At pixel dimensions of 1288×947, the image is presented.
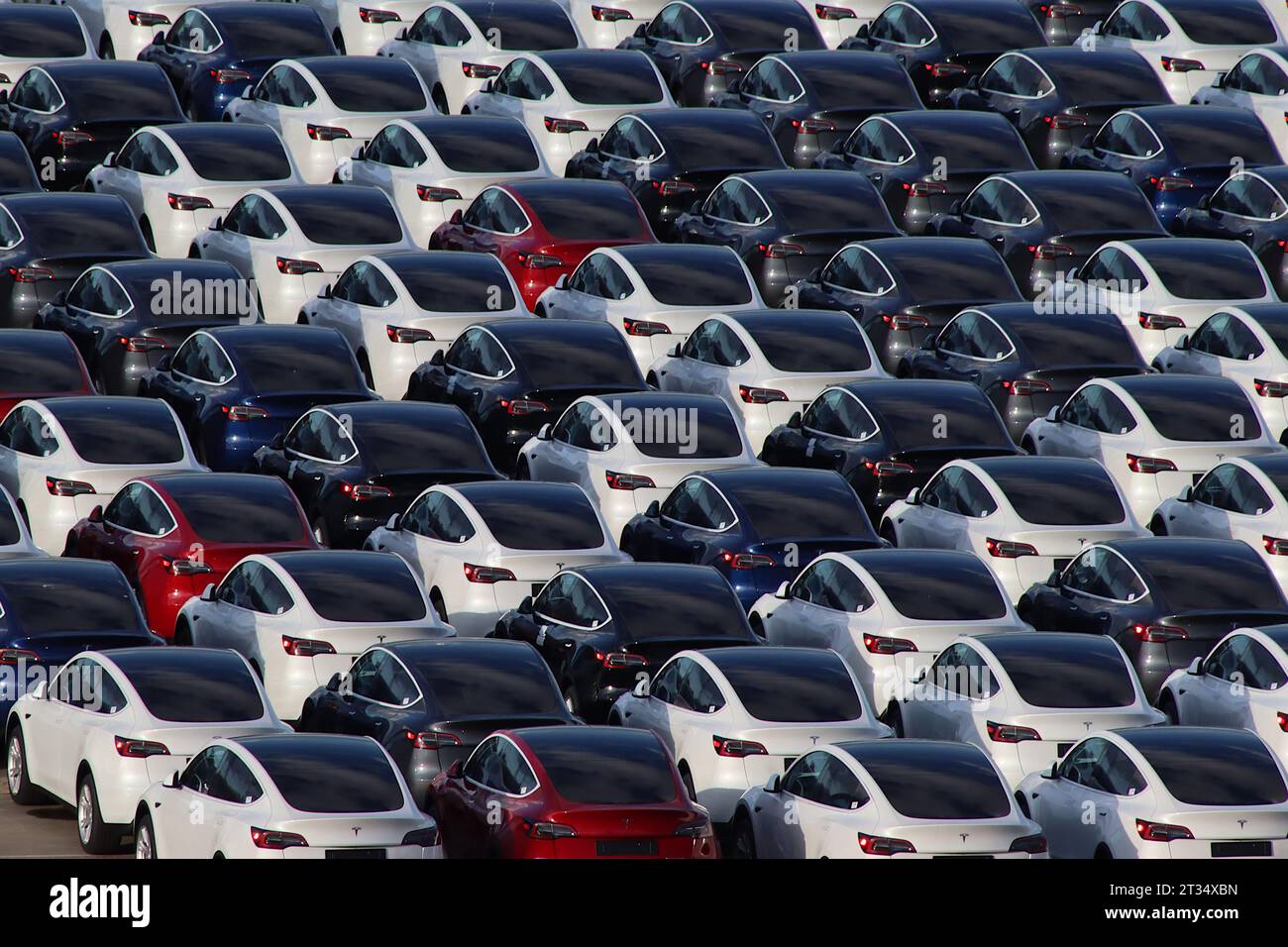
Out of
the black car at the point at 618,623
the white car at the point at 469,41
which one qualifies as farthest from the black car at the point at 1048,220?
the black car at the point at 618,623

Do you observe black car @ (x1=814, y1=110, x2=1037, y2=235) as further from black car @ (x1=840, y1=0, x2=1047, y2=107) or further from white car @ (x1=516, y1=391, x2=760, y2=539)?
white car @ (x1=516, y1=391, x2=760, y2=539)

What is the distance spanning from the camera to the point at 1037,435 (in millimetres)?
28297

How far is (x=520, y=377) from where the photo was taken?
92.1 feet

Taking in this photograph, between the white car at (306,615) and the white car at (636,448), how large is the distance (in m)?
3.71

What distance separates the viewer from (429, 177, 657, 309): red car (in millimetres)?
31766

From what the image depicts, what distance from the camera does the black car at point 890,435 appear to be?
2695 cm

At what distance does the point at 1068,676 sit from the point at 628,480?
5.74 metres

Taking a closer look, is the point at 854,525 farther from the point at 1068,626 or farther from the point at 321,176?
the point at 321,176

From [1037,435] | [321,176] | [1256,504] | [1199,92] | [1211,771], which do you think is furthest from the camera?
[1199,92]

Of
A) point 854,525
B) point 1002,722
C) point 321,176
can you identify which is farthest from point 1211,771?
point 321,176

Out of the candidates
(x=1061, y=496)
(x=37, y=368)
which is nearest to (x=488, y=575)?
(x=1061, y=496)

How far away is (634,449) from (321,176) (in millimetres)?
9892

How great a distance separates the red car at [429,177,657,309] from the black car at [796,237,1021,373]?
235 centimetres

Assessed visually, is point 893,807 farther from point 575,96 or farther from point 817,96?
point 817,96
